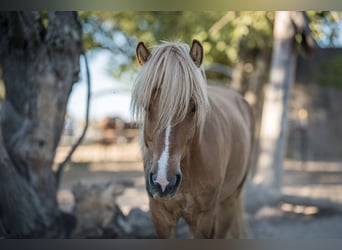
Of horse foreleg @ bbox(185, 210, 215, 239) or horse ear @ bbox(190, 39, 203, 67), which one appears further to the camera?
horse foreleg @ bbox(185, 210, 215, 239)

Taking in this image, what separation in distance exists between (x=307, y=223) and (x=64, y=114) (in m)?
2.60

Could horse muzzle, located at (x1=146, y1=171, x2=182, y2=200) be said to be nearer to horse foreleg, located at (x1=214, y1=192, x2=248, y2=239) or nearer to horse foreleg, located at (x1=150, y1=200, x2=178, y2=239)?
horse foreleg, located at (x1=150, y1=200, x2=178, y2=239)

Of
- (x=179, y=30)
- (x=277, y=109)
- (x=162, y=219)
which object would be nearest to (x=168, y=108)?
(x=162, y=219)

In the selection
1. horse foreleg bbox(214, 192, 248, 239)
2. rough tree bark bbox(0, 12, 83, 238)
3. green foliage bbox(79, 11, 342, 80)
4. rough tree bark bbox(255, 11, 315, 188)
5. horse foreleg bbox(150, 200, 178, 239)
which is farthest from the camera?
rough tree bark bbox(255, 11, 315, 188)

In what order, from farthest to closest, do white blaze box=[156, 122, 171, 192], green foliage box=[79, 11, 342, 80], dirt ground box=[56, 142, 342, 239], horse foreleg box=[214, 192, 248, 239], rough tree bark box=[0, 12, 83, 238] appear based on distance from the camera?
green foliage box=[79, 11, 342, 80] < dirt ground box=[56, 142, 342, 239] < rough tree bark box=[0, 12, 83, 238] < horse foreleg box=[214, 192, 248, 239] < white blaze box=[156, 122, 171, 192]

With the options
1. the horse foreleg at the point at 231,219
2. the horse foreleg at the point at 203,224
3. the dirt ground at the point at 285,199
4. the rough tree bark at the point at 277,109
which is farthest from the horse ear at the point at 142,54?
the rough tree bark at the point at 277,109

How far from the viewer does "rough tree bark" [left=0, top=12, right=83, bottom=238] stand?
3416 mm

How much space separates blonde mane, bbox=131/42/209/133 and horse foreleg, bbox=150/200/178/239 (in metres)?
0.52

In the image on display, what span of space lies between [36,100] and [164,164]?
180cm

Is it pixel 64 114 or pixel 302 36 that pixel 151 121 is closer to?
pixel 64 114

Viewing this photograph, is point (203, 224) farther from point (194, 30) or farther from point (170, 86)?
point (194, 30)

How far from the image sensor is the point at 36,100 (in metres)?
3.53

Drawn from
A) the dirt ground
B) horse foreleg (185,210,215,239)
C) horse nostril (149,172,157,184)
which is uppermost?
horse nostril (149,172,157,184)

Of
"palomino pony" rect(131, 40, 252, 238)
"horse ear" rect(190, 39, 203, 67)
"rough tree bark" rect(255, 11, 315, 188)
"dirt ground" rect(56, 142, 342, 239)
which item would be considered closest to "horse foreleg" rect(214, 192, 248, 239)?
"palomino pony" rect(131, 40, 252, 238)
